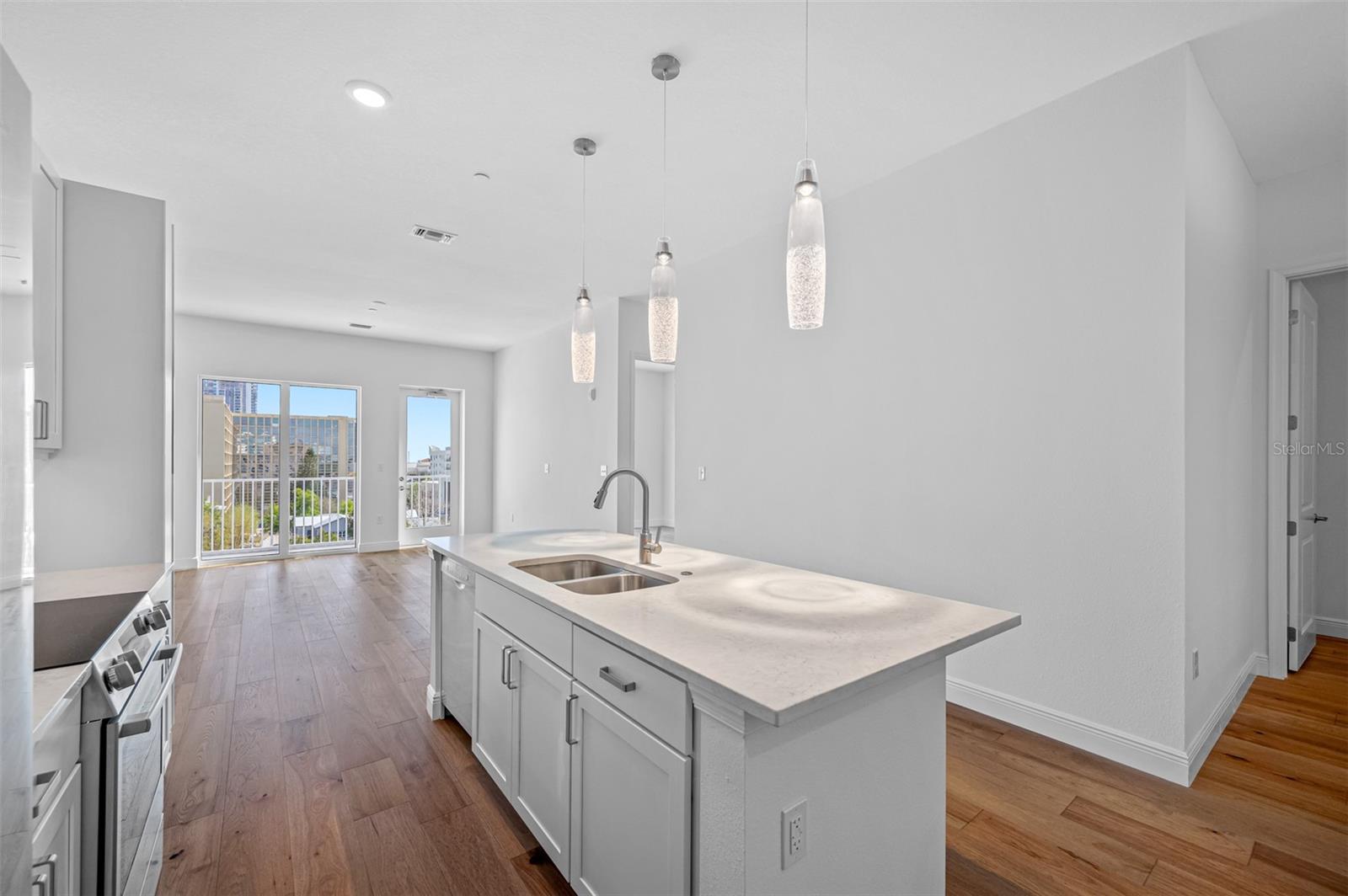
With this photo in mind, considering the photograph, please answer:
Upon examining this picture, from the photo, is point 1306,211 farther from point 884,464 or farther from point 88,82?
point 88,82

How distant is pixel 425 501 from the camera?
785 centimetres

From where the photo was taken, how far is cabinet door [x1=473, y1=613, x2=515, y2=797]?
2.01m

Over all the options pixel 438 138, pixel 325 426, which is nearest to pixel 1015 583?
pixel 438 138

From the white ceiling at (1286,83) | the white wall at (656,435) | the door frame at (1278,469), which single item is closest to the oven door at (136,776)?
the white ceiling at (1286,83)

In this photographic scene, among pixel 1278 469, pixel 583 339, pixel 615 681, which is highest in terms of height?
pixel 583 339

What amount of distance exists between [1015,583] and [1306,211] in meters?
2.48

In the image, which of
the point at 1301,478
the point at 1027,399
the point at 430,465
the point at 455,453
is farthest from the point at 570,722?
the point at 455,453

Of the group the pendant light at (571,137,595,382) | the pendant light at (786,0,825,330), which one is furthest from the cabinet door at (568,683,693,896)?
the pendant light at (571,137,595,382)

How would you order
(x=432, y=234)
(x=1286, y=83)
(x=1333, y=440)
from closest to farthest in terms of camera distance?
(x=1286, y=83), (x=1333, y=440), (x=432, y=234)

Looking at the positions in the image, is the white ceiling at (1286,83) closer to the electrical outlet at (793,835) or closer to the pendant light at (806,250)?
the pendant light at (806,250)

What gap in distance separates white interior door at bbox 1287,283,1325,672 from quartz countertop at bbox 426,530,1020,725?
2.83 metres

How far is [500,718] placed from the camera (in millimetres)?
2092

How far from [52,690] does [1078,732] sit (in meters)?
3.16

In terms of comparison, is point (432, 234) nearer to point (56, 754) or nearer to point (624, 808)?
point (56, 754)
